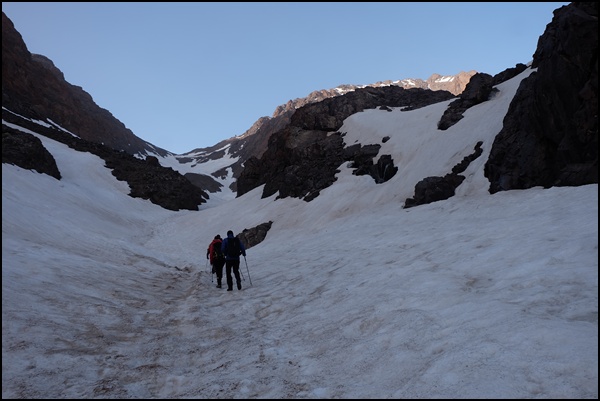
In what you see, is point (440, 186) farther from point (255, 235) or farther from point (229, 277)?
point (255, 235)

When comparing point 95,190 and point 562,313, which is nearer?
point 562,313

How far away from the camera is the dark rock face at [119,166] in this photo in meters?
38.0

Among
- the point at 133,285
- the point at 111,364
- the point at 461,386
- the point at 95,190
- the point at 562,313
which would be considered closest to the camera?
the point at 461,386

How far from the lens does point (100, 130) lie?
11912 centimetres

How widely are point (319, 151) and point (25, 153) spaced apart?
29266 mm

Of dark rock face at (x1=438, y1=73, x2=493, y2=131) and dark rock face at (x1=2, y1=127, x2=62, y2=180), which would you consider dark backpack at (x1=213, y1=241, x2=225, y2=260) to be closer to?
dark rock face at (x1=438, y1=73, x2=493, y2=131)

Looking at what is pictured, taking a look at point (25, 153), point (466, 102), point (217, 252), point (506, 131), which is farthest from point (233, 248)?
point (25, 153)

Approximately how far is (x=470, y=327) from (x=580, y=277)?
253 cm

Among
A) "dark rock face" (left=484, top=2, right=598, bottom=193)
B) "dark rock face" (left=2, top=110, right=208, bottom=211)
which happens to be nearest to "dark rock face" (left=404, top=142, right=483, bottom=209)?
"dark rock face" (left=484, top=2, right=598, bottom=193)

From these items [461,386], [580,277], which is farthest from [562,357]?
[580,277]

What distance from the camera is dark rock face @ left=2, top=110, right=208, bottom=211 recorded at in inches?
1496

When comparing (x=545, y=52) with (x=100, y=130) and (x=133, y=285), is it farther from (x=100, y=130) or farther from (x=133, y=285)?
(x=100, y=130)

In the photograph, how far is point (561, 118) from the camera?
15.8 meters

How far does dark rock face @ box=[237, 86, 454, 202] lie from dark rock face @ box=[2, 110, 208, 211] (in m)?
10.9
